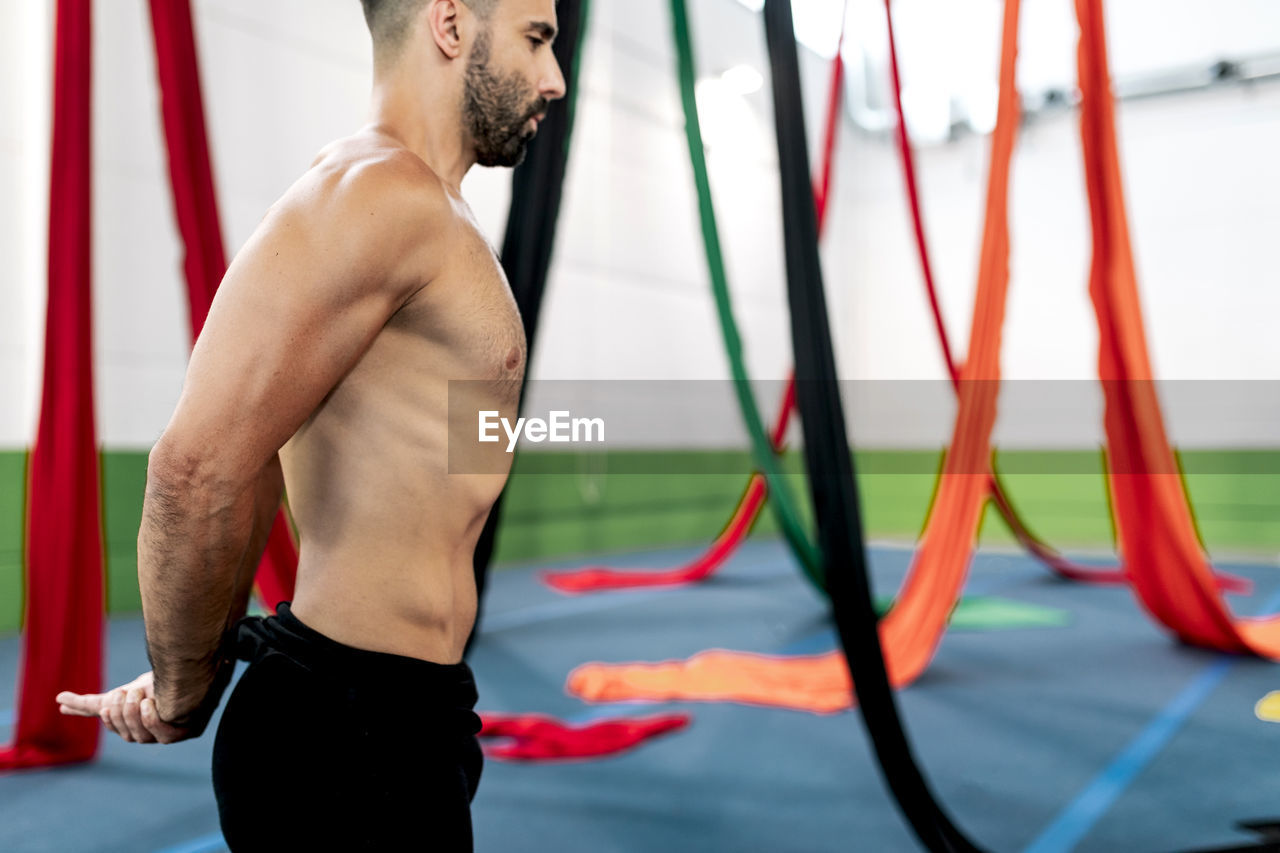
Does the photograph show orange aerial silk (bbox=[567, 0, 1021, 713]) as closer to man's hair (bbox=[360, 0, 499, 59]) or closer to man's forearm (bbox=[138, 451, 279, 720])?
man's hair (bbox=[360, 0, 499, 59])

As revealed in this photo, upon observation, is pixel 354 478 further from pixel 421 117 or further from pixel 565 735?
pixel 565 735

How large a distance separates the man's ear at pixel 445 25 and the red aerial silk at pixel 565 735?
6.18ft

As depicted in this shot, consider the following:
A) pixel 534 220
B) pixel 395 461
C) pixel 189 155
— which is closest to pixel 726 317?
pixel 534 220

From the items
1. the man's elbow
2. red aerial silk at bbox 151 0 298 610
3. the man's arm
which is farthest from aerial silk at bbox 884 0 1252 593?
the man's elbow

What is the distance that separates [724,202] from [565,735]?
5584 millimetres

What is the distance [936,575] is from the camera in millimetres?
3146

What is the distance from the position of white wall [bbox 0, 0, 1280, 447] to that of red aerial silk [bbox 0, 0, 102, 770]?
5.72 ft

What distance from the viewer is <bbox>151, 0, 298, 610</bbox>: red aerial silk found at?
2217 millimetres

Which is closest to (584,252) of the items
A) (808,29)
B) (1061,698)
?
(808,29)

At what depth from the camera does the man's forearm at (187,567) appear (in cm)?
73

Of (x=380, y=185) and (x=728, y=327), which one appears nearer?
(x=380, y=185)

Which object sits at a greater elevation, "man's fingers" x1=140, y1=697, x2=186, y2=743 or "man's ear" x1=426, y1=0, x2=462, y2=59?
"man's ear" x1=426, y1=0, x2=462, y2=59

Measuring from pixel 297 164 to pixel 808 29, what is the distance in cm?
475
